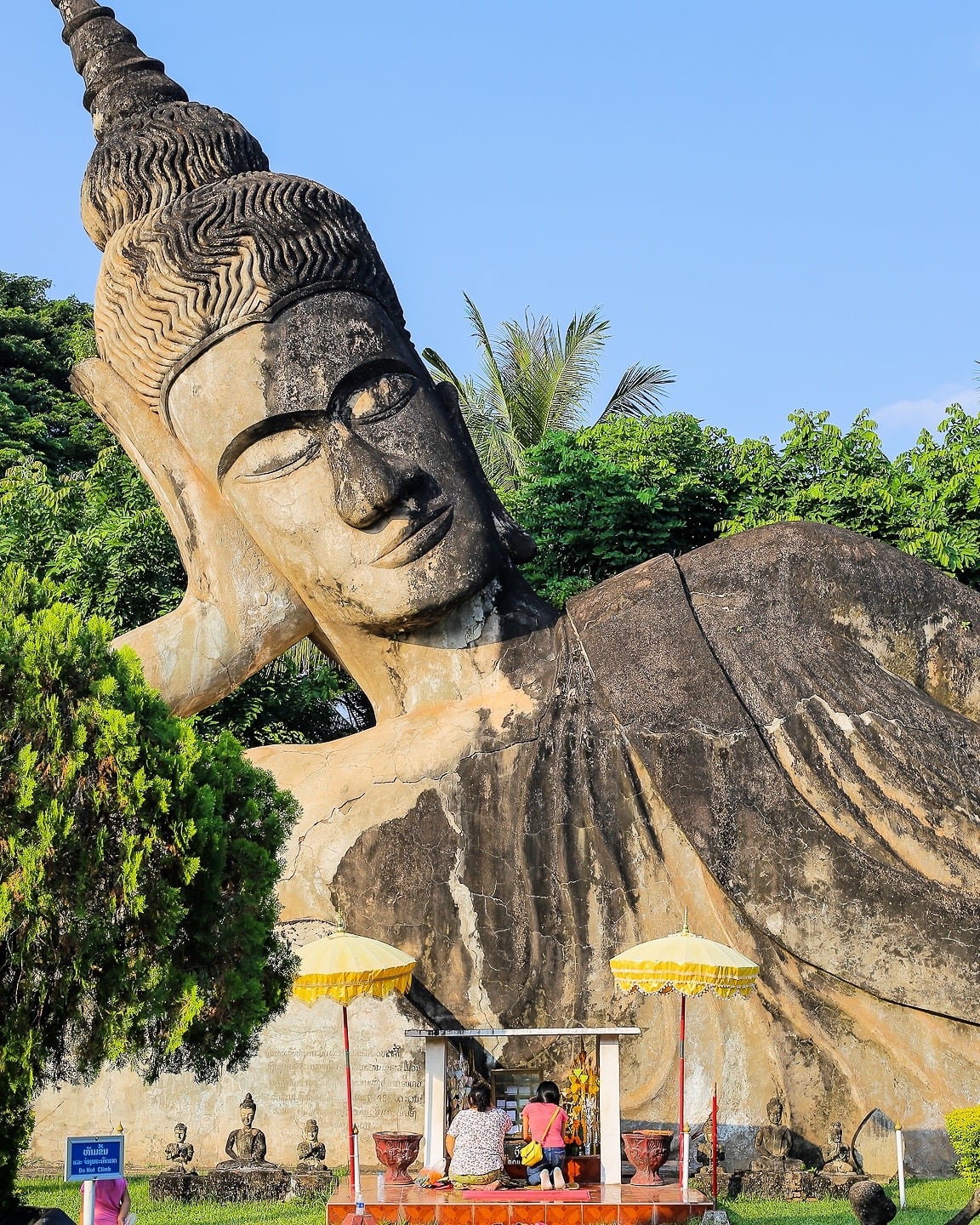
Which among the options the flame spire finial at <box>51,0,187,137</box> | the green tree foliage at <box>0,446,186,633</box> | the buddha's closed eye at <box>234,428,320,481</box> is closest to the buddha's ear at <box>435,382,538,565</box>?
the buddha's closed eye at <box>234,428,320,481</box>

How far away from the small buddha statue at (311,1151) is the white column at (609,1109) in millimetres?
1779

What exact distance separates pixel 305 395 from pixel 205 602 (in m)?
1.70

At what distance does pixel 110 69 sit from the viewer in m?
12.1

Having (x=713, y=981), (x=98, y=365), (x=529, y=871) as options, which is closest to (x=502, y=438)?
(x=98, y=365)

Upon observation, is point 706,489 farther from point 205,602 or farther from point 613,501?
point 205,602

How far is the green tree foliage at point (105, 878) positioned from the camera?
21.3ft

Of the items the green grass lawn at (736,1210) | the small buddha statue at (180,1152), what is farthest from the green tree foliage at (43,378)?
→ the green grass lawn at (736,1210)

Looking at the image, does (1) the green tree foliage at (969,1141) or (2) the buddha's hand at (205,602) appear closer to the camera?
(1) the green tree foliage at (969,1141)

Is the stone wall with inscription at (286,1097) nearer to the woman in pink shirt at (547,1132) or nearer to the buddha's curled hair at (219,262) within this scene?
the woman in pink shirt at (547,1132)

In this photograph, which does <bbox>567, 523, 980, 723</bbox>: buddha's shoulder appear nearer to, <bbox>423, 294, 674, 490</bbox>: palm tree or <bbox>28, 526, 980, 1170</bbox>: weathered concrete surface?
<bbox>28, 526, 980, 1170</bbox>: weathered concrete surface

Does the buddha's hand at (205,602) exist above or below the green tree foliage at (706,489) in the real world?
below

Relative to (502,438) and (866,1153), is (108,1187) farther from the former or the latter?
(502,438)

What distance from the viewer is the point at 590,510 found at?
18672mm

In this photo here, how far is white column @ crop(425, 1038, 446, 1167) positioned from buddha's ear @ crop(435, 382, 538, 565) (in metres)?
3.79
